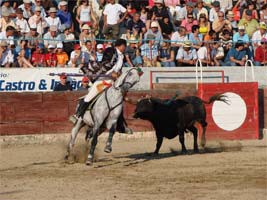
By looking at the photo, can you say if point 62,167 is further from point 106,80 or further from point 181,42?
point 181,42

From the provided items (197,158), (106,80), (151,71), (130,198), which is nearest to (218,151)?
(197,158)

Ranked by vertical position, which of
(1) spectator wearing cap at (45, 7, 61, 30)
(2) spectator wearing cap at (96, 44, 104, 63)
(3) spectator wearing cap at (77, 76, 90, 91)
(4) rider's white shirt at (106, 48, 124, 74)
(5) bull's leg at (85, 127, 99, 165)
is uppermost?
(1) spectator wearing cap at (45, 7, 61, 30)

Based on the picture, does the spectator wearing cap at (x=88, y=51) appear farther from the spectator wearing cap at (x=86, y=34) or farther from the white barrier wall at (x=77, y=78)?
the white barrier wall at (x=77, y=78)

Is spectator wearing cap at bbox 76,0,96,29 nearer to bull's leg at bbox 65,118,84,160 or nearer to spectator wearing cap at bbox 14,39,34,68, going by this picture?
spectator wearing cap at bbox 14,39,34,68

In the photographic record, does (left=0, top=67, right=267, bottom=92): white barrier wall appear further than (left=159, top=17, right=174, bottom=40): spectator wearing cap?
No

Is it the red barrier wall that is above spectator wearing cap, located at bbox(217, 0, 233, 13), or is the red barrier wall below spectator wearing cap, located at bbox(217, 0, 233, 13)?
below

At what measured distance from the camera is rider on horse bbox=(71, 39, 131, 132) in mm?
13633

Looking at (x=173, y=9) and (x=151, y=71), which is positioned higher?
(x=173, y=9)

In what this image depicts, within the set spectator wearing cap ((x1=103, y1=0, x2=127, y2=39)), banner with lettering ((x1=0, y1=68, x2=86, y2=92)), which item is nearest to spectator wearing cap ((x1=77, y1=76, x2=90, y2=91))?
banner with lettering ((x1=0, y1=68, x2=86, y2=92))

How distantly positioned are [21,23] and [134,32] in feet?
8.74

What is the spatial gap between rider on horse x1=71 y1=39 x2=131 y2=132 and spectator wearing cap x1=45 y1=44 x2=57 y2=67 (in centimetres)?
432

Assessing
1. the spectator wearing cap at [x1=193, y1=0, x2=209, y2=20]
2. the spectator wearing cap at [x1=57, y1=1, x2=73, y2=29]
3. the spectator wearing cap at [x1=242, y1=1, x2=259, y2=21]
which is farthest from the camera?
the spectator wearing cap at [x1=242, y1=1, x2=259, y2=21]

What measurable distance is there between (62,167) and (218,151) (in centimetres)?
345

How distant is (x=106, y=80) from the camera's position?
1377cm
